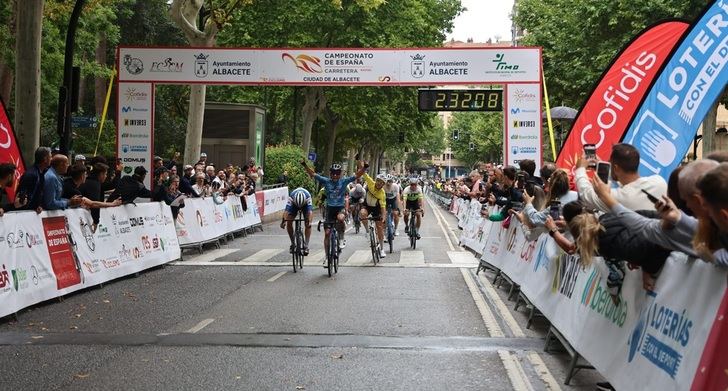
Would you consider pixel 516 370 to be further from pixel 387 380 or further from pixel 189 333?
pixel 189 333

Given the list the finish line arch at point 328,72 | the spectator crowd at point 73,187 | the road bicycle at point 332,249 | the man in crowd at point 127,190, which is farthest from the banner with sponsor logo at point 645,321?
the finish line arch at point 328,72

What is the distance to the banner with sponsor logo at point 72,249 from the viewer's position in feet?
31.3

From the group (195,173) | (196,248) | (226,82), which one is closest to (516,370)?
(196,248)

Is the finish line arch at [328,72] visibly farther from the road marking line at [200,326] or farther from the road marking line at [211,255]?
the road marking line at [200,326]

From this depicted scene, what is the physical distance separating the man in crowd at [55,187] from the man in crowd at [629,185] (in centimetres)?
738

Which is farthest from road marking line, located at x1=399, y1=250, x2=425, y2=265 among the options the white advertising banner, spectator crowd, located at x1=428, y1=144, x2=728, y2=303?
spectator crowd, located at x1=428, y1=144, x2=728, y2=303

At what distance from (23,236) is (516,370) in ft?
21.0

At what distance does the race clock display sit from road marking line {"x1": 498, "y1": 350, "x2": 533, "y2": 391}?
50.2ft

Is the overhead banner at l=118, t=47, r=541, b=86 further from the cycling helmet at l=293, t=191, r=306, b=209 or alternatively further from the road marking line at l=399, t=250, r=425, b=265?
the cycling helmet at l=293, t=191, r=306, b=209

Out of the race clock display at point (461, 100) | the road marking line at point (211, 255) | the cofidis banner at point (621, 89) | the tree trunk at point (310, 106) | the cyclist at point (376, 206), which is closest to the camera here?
the cofidis banner at point (621, 89)

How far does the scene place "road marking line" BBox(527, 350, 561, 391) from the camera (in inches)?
246

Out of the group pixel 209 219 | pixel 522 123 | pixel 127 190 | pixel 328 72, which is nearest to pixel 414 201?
pixel 522 123

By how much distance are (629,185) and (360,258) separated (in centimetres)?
1117

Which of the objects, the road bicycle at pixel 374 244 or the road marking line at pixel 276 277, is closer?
the road marking line at pixel 276 277
